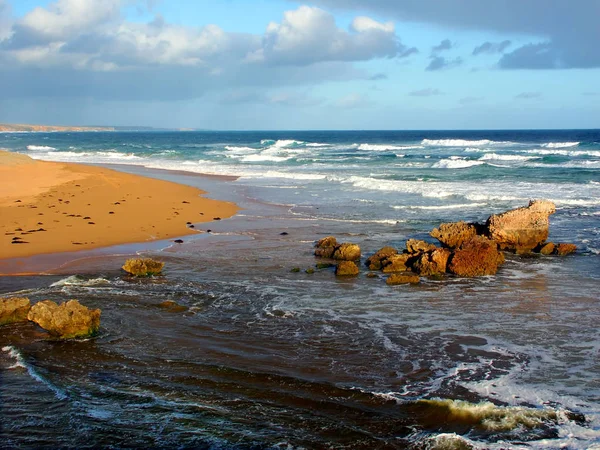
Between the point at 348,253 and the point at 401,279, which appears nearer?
the point at 401,279

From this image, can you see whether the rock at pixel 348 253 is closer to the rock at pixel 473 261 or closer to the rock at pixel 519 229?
the rock at pixel 473 261

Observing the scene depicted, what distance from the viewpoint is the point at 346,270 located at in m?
11.6

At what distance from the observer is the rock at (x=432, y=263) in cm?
1173

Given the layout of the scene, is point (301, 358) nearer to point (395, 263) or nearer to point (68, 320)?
point (68, 320)

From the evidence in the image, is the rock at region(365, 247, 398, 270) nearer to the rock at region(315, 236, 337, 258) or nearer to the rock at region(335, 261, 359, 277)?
the rock at region(335, 261, 359, 277)

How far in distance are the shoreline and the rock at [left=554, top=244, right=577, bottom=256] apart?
9.26 meters

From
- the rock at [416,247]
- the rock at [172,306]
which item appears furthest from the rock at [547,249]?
the rock at [172,306]

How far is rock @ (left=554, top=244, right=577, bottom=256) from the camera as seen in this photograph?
528 inches

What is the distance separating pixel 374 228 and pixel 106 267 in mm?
7669

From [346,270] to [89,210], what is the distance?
36.8ft

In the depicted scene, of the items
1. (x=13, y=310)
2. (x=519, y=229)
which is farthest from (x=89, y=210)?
(x=519, y=229)

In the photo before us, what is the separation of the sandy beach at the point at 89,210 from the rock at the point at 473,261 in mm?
7683

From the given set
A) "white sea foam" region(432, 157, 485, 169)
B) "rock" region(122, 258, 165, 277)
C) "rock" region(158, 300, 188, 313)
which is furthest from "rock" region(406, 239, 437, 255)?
"white sea foam" region(432, 157, 485, 169)

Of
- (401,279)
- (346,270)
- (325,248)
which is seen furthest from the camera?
(325,248)
